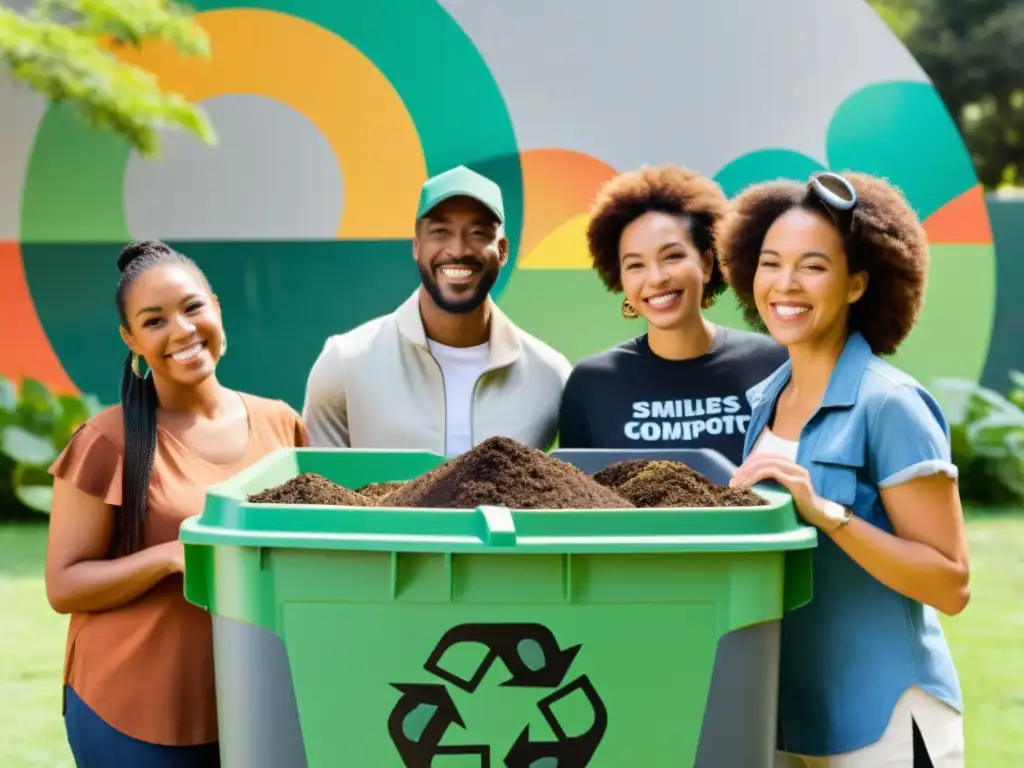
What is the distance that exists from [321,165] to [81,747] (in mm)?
5739

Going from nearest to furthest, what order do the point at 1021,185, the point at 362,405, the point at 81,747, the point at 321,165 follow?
the point at 81,747 → the point at 362,405 → the point at 321,165 → the point at 1021,185

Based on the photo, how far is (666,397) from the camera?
329cm

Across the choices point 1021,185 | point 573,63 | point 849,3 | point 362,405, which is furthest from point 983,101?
point 362,405

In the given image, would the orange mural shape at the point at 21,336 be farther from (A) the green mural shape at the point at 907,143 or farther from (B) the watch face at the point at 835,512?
(B) the watch face at the point at 835,512

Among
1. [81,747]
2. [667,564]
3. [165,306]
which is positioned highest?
[165,306]

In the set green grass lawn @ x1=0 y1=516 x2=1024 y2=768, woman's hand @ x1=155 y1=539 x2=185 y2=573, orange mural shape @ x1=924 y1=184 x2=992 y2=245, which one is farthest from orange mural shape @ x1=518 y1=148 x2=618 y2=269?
woman's hand @ x1=155 y1=539 x2=185 y2=573

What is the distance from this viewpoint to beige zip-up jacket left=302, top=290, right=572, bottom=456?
11.2 ft

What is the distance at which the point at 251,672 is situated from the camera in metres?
2.21

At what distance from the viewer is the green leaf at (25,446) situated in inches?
330

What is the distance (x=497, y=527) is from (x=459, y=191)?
141 cm

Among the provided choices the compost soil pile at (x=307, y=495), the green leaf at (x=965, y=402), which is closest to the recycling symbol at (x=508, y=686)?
the compost soil pile at (x=307, y=495)

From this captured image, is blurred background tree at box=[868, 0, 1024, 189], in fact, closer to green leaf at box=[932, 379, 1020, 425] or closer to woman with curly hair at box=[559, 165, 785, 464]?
green leaf at box=[932, 379, 1020, 425]

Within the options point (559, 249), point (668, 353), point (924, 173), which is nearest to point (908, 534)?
point (668, 353)

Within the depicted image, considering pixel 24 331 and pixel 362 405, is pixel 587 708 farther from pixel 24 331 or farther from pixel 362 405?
pixel 24 331
